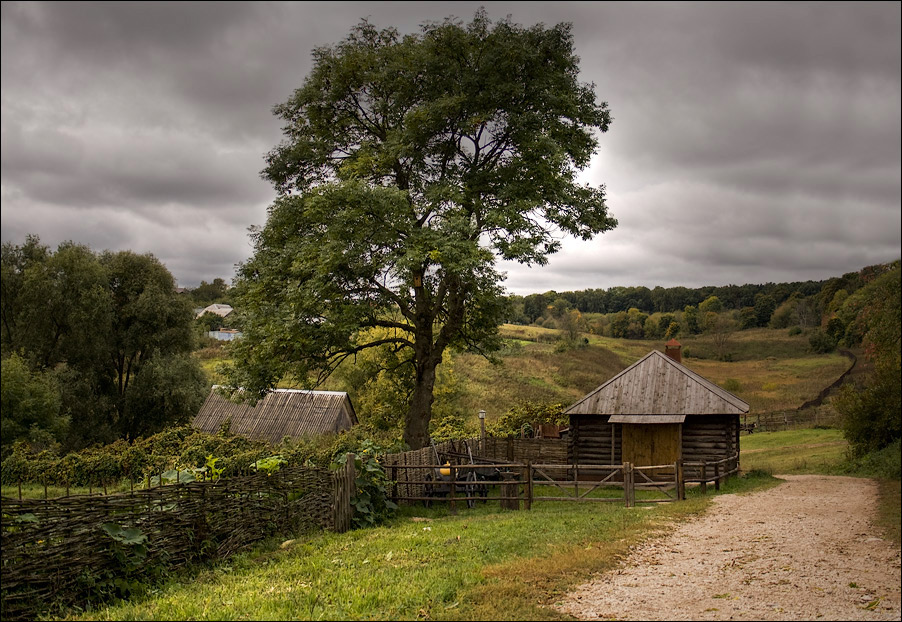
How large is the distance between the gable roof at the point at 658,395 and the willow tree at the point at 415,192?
211 inches

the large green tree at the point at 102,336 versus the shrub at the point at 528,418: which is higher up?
the large green tree at the point at 102,336

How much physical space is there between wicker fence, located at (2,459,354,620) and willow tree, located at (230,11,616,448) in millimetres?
7120

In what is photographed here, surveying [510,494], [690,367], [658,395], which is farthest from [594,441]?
[690,367]

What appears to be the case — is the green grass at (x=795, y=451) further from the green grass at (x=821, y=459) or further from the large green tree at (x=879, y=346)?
the large green tree at (x=879, y=346)

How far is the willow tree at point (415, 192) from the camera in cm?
1833

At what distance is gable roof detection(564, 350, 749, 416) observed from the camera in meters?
22.6

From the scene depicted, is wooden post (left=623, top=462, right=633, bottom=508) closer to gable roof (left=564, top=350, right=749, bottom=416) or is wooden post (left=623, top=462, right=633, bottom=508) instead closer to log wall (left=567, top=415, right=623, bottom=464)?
gable roof (left=564, top=350, right=749, bottom=416)

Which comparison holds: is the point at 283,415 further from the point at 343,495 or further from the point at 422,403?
the point at 343,495

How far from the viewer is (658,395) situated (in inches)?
931

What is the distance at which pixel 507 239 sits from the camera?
1833 centimetres

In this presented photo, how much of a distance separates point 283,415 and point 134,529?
23.8 metres

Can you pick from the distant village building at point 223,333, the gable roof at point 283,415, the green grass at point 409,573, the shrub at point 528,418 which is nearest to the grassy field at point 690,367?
the shrub at point 528,418

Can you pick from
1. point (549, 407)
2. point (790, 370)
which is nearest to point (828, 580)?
point (549, 407)

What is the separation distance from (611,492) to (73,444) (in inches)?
1103
